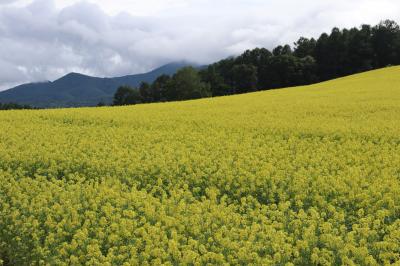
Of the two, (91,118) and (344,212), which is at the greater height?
(91,118)

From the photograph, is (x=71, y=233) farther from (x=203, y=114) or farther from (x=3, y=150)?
(x=203, y=114)

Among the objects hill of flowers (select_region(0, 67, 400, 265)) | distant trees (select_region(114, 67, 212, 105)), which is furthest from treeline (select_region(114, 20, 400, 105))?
hill of flowers (select_region(0, 67, 400, 265))

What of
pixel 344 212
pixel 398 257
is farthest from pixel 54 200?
pixel 398 257

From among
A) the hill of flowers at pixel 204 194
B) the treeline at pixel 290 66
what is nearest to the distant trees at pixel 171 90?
the treeline at pixel 290 66

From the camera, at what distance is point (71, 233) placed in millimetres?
8328

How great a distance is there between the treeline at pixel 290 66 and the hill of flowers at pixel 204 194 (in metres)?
57.4

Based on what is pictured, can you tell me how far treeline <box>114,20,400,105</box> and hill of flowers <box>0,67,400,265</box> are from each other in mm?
57359

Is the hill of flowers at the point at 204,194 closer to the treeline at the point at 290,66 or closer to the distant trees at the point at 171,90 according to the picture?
the treeline at the point at 290,66

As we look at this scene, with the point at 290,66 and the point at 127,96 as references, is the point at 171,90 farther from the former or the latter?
the point at 290,66

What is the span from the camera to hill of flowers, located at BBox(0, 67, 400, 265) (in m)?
7.21

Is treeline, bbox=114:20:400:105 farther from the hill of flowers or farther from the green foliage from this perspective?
the hill of flowers

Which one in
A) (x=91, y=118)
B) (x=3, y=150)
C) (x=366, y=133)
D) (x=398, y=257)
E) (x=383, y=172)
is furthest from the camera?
(x=91, y=118)

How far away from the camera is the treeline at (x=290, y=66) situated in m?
73.0

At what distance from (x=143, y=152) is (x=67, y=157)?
1.97 meters
